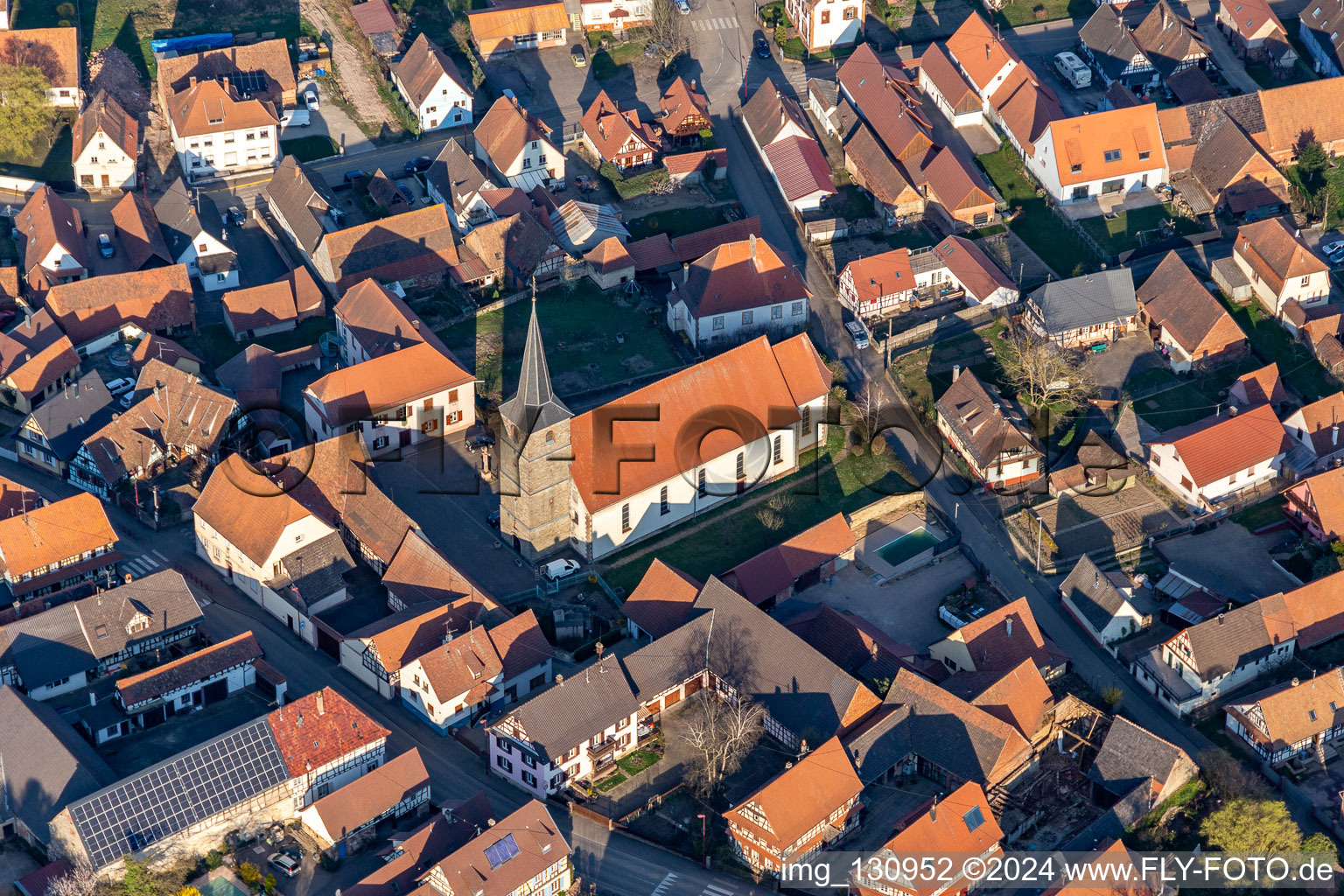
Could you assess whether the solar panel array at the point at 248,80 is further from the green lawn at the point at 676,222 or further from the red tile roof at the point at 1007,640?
the red tile roof at the point at 1007,640

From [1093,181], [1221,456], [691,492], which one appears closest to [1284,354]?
[1221,456]

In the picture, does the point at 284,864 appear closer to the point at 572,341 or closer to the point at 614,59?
the point at 572,341

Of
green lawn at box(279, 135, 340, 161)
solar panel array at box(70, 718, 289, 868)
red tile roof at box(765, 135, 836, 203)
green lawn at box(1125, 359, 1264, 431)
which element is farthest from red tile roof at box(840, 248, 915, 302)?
solar panel array at box(70, 718, 289, 868)

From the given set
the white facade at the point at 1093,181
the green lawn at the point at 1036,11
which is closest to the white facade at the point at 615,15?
the green lawn at the point at 1036,11

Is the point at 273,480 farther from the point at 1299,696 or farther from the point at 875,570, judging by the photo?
the point at 1299,696

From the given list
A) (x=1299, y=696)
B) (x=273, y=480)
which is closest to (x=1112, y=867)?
(x=1299, y=696)

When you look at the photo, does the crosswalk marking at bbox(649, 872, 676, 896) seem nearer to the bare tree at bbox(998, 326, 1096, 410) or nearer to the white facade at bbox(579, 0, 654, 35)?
the bare tree at bbox(998, 326, 1096, 410)

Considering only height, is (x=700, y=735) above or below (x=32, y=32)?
below
